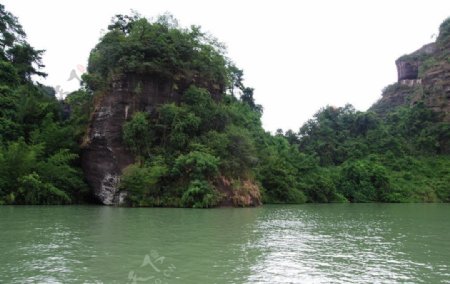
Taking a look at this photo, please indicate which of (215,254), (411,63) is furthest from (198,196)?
(411,63)

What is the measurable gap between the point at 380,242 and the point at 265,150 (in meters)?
22.6

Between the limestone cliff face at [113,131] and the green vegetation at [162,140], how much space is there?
0.47 m

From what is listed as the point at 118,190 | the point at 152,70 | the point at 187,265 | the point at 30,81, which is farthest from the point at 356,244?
the point at 30,81

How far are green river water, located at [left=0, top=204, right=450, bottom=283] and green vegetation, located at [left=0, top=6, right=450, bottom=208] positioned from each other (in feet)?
33.3

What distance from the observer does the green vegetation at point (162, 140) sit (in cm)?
2252

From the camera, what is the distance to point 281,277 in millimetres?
6258

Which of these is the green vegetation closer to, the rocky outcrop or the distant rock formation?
the distant rock formation

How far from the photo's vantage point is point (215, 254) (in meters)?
7.85

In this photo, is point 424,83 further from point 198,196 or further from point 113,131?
point 113,131

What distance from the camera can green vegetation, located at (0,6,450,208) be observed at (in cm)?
2252

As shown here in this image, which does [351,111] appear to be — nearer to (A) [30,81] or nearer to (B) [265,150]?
(B) [265,150]

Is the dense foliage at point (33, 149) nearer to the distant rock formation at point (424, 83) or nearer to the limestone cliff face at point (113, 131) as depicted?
the limestone cliff face at point (113, 131)

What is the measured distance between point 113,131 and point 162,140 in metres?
3.01

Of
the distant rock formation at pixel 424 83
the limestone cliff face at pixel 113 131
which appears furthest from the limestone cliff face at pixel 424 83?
the limestone cliff face at pixel 113 131
